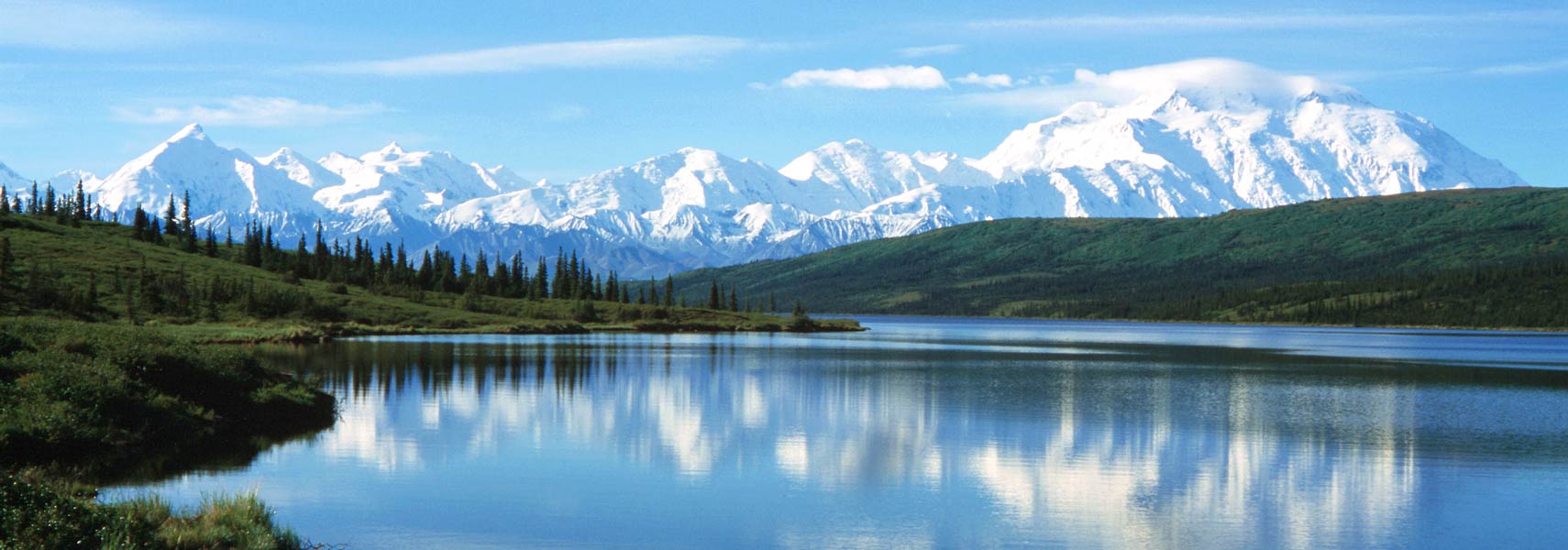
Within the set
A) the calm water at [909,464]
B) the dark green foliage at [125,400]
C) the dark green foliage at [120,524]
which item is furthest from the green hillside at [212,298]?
the dark green foliage at [120,524]

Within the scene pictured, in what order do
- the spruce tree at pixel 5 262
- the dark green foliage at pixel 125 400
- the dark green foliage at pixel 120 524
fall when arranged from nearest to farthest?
the dark green foliage at pixel 120 524 → the dark green foliage at pixel 125 400 → the spruce tree at pixel 5 262

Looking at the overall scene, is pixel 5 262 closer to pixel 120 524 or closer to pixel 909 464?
pixel 909 464

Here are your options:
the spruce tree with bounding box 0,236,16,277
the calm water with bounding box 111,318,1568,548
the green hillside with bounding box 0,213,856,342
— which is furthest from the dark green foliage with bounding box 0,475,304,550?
the spruce tree with bounding box 0,236,16,277

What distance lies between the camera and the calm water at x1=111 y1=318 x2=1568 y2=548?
29359 millimetres

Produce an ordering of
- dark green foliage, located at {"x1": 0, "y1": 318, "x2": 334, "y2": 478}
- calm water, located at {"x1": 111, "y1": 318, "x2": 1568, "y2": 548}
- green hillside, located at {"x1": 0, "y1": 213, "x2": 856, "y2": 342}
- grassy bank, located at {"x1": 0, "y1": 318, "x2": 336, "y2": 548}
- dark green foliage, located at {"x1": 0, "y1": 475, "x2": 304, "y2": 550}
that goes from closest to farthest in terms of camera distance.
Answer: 1. dark green foliage, located at {"x1": 0, "y1": 475, "x2": 304, "y2": 550}
2. grassy bank, located at {"x1": 0, "y1": 318, "x2": 336, "y2": 548}
3. calm water, located at {"x1": 111, "y1": 318, "x2": 1568, "y2": 548}
4. dark green foliage, located at {"x1": 0, "y1": 318, "x2": 334, "y2": 478}
5. green hillside, located at {"x1": 0, "y1": 213, "x2": 856, "y2": 342}

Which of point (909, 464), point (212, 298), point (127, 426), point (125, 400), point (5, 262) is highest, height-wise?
point (5, 262)

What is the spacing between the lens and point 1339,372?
96.1 metres

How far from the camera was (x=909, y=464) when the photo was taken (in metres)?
39.9

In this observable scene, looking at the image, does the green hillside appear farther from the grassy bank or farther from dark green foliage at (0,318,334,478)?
the grassy bank

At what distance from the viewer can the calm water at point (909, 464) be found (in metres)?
29.4

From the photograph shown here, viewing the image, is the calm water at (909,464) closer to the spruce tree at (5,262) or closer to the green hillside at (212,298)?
the green hillside at (212,298)

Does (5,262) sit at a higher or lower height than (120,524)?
higher

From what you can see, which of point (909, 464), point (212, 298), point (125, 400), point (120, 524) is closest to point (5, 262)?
point (212, 298)

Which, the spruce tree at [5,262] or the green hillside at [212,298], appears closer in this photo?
the green hillside at [212,298]
